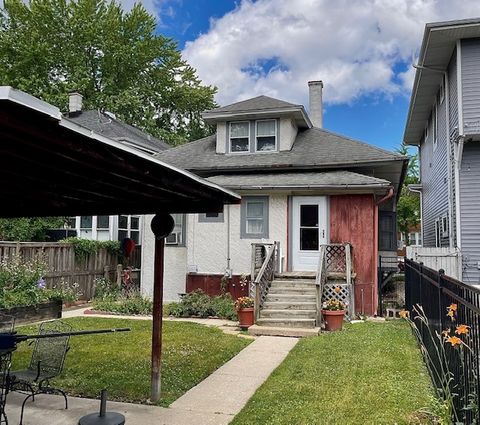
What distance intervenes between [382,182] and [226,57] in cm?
2557

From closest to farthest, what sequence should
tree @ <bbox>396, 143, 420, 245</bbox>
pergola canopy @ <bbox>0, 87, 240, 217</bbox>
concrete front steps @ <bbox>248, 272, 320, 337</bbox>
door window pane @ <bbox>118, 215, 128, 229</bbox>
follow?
1. pergola canopy @ <bbox>0, 87, 240, 217</bbox>
2. concrete front steps @ <bbox>248, 272, 320, 337</bbox>
3. door window pane @ <bbox>118, 215, 128, 229</bbox>
4. tree @ <bbox>396, 143, 420, 245</bbox>

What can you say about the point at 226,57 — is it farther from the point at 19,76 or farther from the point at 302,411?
the point at 302,411

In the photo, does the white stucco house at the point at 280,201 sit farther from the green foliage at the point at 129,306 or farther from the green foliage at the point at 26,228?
the green foliage at the point at 26,228

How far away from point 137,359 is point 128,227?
1290 centimetres

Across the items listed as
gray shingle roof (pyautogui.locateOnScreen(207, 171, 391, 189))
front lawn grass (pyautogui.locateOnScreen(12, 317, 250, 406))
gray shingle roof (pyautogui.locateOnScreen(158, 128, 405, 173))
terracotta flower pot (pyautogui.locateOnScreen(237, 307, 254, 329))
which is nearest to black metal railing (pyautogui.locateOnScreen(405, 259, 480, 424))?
front lawn grass (pyautogui.locateOnScreen(12, 317, 250, 406))

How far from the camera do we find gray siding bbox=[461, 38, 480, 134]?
38.9 feet

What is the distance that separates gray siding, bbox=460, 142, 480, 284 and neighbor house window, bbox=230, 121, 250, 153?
22.6 feet

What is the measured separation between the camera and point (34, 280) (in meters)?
11.8

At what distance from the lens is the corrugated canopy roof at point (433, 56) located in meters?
11.8

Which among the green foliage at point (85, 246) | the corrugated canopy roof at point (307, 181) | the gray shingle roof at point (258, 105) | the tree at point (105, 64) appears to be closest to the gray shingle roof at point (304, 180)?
the corrugated canopy roof at point (307, 181)

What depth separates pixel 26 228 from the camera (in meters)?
19.3

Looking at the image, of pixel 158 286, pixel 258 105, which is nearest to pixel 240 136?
pixel 258 105

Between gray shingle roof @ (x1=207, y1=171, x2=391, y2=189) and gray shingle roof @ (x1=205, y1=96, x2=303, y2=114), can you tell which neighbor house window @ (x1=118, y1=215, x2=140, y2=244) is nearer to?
gray shingle roof @ (x1=207, y1=171, x2=391, y2=189)

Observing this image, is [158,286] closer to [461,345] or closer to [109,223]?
[461,345]
